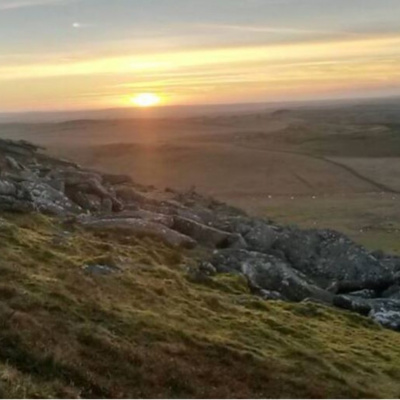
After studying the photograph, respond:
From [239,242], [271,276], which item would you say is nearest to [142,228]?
[239,242]

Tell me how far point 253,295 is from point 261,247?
357 inches

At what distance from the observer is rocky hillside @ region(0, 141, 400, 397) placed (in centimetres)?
1537

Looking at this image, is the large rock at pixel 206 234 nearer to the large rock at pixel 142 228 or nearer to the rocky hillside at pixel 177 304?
the rocky hillside at pixel 177 304

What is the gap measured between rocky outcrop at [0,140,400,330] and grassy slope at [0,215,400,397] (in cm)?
217

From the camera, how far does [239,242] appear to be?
3325 centimetres

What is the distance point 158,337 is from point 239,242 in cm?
1572

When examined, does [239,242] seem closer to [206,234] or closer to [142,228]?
[206,234]

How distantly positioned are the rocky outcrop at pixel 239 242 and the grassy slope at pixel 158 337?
2174 mm

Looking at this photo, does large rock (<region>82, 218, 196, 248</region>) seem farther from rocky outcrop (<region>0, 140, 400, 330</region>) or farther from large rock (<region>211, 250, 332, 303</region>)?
large rock (<region>211, 250, 332, 303</region>)

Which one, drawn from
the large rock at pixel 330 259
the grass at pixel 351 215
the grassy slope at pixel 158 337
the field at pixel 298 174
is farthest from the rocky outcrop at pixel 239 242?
the field at pixel 298 174

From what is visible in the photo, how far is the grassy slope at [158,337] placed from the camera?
48.6ft

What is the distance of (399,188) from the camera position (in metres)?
103

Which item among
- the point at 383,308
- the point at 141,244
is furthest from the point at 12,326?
the point at 383,308

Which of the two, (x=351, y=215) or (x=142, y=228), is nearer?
(x=142, y=228)
